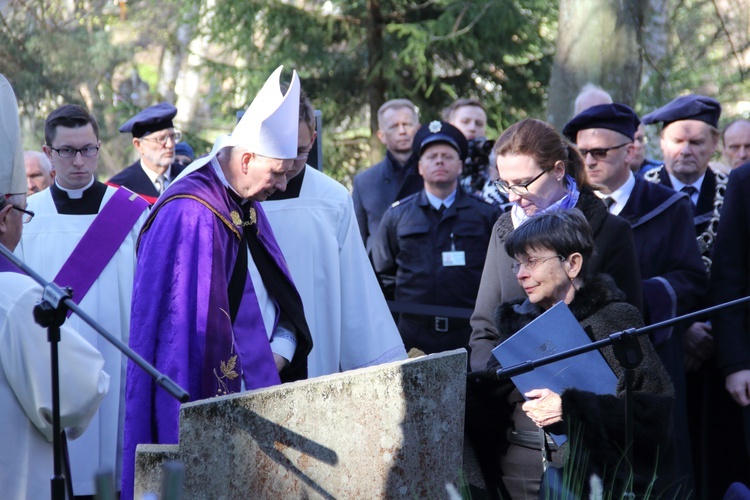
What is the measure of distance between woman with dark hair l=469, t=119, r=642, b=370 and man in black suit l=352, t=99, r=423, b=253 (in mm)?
3380

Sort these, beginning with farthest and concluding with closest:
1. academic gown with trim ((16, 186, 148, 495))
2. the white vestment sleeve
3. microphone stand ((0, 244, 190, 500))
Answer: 1. academic gown with trim ((16, 186, 148, 495))
2. the white vestment sleeve
3. microphone stand ((0, 244, 190, 500))

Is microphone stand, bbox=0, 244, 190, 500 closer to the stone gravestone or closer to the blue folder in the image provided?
the stone gravestone

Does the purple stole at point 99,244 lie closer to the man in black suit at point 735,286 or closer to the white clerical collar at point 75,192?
the white clerical collar at point 75,192

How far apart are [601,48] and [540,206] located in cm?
508

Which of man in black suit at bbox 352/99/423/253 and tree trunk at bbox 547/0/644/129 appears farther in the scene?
tree trunk at bbox 547/0/644/129

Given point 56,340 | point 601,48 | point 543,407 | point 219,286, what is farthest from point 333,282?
point 601,48

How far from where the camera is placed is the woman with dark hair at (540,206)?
434cm

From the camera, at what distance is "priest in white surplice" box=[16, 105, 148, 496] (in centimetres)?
566

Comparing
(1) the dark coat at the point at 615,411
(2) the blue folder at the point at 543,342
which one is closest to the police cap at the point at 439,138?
(1) the dark coat at the point at 615,411

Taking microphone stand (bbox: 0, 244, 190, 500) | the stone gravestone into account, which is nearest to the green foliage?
the stone gravestone

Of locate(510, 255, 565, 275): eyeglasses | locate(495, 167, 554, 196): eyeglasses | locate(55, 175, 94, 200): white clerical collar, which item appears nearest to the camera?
locate(510, 255, 565, 275): eyeglasses

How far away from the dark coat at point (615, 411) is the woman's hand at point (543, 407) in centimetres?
4

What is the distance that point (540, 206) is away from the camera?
446 cm

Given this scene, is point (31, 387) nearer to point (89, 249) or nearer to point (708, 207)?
point (89, 249)
